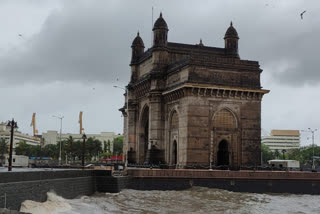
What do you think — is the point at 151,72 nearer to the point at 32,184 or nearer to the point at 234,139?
the point at 234,139

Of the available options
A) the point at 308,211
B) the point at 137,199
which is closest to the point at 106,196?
the point at 137,199

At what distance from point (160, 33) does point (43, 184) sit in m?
38.8

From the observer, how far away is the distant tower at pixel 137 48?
248ft

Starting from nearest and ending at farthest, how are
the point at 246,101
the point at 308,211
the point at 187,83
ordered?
the point at 308,211, the point at 187,83, the point at 246,101

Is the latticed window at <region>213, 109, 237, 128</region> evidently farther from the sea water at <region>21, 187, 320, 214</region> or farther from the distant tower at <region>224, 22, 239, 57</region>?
the distant tower at <region>224, 22, 239, 57</region>

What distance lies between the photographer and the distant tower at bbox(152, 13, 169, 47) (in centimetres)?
6425

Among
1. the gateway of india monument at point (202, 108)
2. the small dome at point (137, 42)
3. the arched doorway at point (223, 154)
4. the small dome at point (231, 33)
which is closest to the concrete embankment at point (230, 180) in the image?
the gateway of india monument at point (202, 108)

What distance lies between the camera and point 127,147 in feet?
238

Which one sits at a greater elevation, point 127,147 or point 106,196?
point 127,147

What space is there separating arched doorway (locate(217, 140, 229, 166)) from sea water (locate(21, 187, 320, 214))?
11464mm

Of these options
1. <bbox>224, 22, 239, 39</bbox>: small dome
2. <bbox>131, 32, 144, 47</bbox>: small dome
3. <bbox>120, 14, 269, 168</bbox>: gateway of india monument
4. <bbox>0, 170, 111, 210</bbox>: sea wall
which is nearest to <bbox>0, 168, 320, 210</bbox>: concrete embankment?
<bbox>0, 170, 111, 210</bbox>: sea wall

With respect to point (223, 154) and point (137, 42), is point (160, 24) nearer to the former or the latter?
point (137, 42)

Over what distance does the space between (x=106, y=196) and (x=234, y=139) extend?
76.8 ft

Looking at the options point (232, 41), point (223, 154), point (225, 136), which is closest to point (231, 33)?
point (232, 41)
